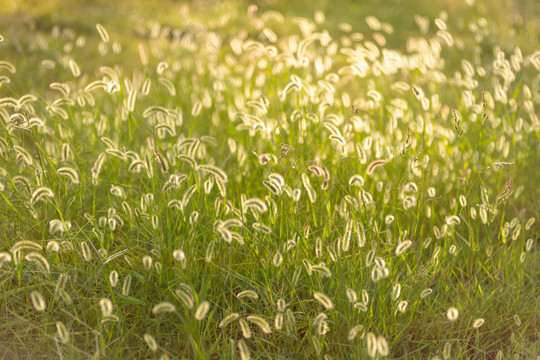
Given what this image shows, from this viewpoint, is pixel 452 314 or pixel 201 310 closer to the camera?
pixel 201 310

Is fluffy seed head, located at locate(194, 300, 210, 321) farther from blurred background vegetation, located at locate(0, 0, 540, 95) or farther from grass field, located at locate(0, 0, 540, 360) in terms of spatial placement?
blurred background vegetation, located at locate(0, 0, 540, 95)

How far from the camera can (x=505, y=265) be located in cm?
233

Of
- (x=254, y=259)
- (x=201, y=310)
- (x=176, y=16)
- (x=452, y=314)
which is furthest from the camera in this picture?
(x=176, y=16)

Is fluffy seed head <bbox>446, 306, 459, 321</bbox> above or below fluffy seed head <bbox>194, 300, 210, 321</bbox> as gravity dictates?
below

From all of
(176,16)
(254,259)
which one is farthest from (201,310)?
(176,16)

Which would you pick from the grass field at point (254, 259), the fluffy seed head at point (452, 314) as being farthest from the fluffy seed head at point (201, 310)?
the fluffy seed head at point (452, 314)

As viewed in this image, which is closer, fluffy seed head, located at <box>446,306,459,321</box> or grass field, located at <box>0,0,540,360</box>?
fluffy seed head, located at <box>446,306,459,321</box>

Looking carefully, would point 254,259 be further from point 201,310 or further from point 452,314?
point 452,314

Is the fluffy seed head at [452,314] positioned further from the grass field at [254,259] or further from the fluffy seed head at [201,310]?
the fluffy seed head at [201,310]

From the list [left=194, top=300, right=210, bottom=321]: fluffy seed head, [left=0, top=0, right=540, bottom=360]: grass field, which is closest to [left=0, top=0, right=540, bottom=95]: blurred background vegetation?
[left=0, top=0, right=540, bottom=360]: grass field

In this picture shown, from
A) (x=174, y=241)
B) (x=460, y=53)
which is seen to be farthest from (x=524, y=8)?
(x=174, y=241)

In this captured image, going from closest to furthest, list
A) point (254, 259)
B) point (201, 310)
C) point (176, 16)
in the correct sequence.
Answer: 1. point (201, 310)
2. point (254, 259)
3. point (176, 16)

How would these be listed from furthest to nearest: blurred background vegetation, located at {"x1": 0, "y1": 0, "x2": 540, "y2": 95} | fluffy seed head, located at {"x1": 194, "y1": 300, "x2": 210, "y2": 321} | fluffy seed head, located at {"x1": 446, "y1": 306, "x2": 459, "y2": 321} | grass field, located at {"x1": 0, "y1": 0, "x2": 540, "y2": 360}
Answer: blurred background vegetation, located at {"x1": 0, "y1": 0, "x2": 540, "y2": 95} → grass field, located at {"x1": 0, "y1": 0, "x2": 540, "y2": 360} → fluffy seed head, located at {"x1": 446, "y1": 306, "x2": 459, "y2": 321} → fluffy seed head, located at {"x1": 194, "y1": 300, "x2": 210, "y2": 321}

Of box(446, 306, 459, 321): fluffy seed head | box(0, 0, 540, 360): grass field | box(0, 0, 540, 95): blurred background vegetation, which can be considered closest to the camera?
box(446, 306, 459, 321): fluffy seed head
